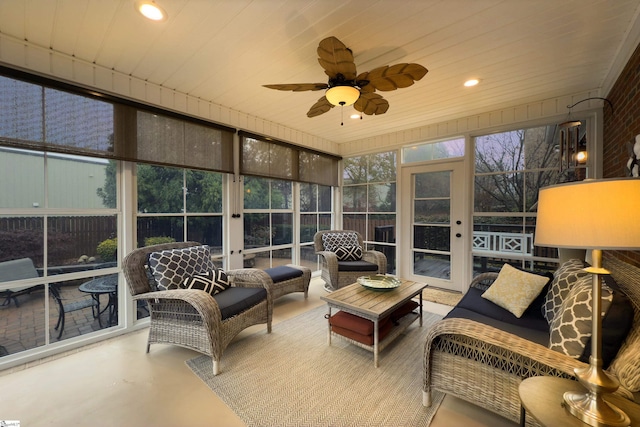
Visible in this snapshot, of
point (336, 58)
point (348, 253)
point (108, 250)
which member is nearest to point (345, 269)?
point (348, 253)

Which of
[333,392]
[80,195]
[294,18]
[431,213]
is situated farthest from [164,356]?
[431,213]

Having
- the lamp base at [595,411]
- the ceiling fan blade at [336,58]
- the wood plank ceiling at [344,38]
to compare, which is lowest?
the lamp base at [595,411]

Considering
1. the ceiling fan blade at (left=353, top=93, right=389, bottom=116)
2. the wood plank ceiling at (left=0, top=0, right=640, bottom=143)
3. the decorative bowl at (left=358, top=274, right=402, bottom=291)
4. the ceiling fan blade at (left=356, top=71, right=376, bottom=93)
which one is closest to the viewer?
the wood plank ceiling at (left=0, top=0, right=640, bottom=143)

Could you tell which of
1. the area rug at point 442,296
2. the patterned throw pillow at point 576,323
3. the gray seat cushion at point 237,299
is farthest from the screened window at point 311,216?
the patterned throw pillow at point 576,323

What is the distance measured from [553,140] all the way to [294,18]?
3436 mm

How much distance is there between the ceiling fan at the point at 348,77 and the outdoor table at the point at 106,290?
250 centimetres

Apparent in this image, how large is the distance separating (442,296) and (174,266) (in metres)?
3.41

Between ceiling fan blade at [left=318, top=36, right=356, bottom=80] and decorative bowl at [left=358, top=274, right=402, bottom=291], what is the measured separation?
1.83 m

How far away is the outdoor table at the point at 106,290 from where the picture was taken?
239 cm

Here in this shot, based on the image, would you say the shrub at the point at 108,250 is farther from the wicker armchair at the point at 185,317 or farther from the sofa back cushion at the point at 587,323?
the sofa back cushion at the point at 587,323

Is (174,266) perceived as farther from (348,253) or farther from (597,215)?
(597,215)

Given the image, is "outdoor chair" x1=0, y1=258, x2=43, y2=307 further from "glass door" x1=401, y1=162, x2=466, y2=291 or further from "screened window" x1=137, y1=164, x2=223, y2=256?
"glass door" x1=401, y1=162, x2=466, y2=291

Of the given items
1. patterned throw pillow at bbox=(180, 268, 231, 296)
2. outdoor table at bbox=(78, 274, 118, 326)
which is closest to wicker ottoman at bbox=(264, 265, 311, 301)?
patterned throw pillow at bbox=(180, 268, 231, 296)

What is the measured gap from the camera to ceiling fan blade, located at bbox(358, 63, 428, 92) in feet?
5.59
